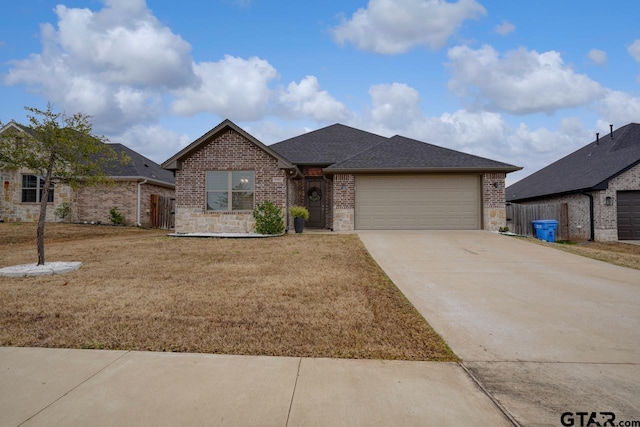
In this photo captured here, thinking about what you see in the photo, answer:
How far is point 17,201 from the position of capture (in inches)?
730

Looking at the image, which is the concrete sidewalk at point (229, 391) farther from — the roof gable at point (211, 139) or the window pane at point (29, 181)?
the window pane at point (29, 181)

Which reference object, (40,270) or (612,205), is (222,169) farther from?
(612,205)

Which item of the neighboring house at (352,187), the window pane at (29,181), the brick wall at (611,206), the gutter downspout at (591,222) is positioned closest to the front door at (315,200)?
the neighboring house at (352,187)

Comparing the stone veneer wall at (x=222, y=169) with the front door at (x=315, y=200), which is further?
the front door at (x=315, y=200)

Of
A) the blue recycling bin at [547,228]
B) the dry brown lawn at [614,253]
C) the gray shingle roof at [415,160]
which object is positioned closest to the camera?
the dry brown lawn at [614,253]

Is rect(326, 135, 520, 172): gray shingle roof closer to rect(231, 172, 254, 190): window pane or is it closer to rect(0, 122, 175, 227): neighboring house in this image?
rect(231, 172, 254, 190): window pane

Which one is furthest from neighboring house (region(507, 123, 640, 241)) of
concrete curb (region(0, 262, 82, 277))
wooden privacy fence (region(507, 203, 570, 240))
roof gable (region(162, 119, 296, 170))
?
concrete curb (region(0, 262, 82, 277))

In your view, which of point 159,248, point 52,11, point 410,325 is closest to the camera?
point 410,325

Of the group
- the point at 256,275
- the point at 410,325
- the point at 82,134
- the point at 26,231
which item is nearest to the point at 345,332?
the point at 410,325

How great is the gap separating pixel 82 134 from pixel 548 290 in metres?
9.85

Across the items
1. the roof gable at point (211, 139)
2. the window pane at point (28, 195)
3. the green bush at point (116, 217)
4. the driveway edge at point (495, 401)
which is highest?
the roof gable at point (211, 139)

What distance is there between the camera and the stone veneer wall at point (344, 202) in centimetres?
1452

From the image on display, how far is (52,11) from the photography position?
11.7 metres

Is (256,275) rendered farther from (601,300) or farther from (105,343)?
(601,300)
